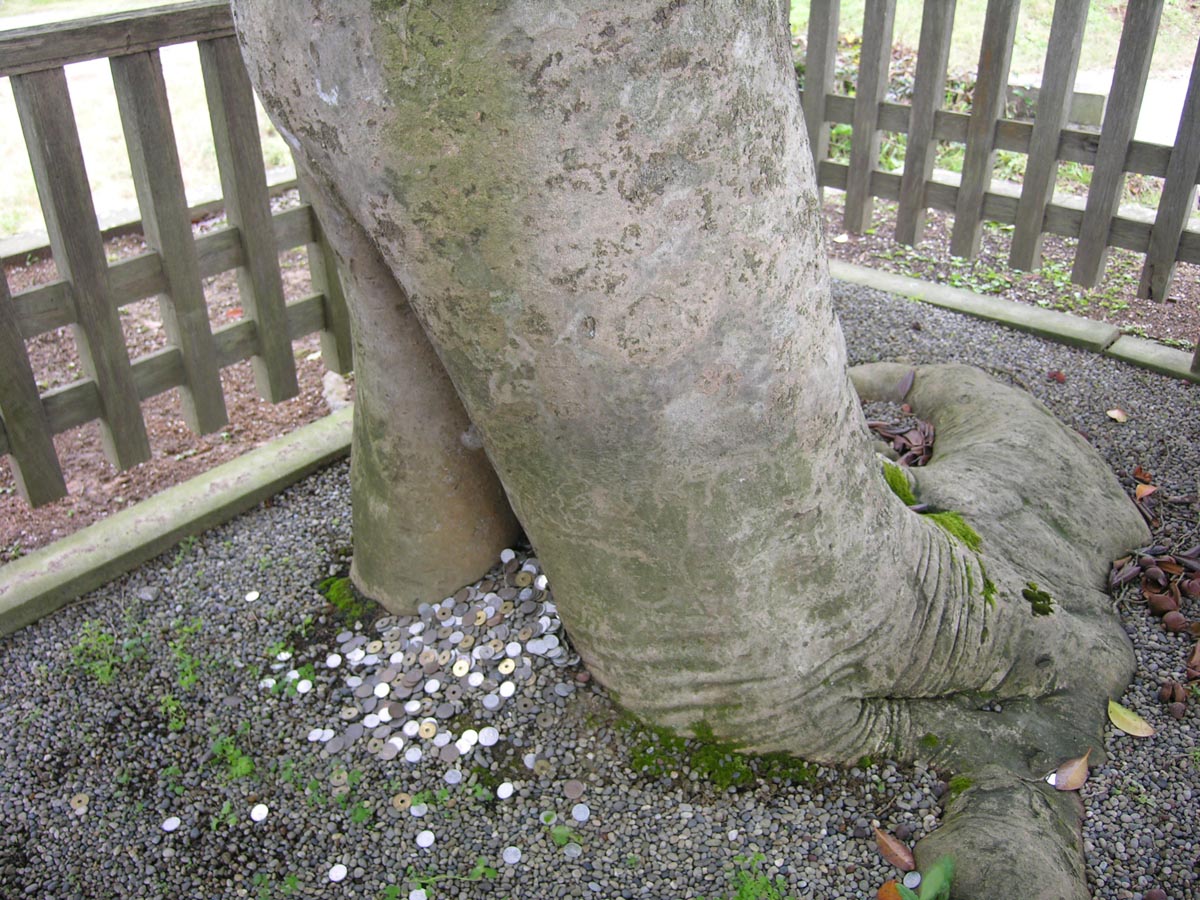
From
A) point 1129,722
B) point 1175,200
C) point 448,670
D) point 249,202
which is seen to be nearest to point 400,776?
point 448,670

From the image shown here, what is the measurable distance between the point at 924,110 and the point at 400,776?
3.42 metres

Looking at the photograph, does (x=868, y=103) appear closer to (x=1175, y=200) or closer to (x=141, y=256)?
(x=1175, y=200)

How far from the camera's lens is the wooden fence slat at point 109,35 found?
8.70 ft

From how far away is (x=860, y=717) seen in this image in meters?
2.25

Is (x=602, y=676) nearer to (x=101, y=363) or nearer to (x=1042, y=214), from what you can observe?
(x=101, y=363)

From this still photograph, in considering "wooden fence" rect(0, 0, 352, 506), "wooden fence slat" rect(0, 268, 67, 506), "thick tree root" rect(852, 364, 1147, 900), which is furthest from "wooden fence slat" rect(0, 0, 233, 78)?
"thick tree root" rect(852, 364, 1147, 900)

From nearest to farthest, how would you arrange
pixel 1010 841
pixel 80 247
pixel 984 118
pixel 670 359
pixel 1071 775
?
1. pixel 670 359
2. pixel 1010 841
3. pixel 1071 775
4. pixel 80 247
5. pixel 984 118

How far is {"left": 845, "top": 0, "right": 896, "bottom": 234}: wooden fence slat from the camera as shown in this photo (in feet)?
14.1

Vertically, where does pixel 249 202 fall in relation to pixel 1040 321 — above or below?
above

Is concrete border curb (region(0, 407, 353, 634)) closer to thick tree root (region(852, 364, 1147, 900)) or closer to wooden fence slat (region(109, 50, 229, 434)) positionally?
wooden fence slat (region(109, 50, 229, 434))

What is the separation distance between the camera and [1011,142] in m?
4.25

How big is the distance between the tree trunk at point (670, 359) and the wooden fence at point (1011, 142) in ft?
6.91

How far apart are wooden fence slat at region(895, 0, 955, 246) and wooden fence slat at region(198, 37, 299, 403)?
2.56 metres

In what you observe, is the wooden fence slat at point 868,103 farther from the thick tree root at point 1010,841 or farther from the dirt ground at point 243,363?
the thick tree root at point 1010,841
